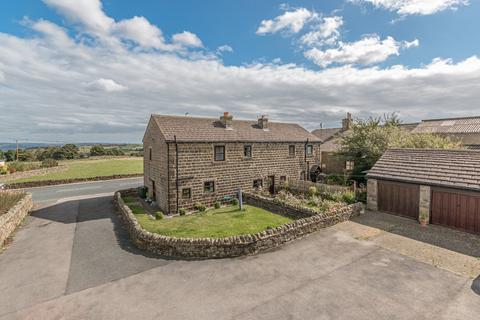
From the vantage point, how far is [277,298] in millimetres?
8172

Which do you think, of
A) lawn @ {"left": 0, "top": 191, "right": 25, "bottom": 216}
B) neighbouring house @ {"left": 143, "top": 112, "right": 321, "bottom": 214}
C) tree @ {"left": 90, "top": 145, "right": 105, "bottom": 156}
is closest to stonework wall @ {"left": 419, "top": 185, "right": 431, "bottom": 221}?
neighbouring house @ {"left": 143, "top": 112, "right": 321, "bottom": 214}

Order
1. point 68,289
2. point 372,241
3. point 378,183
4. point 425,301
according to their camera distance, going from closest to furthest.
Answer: point 425,301, point 68,289, point 372,241, point 378,183

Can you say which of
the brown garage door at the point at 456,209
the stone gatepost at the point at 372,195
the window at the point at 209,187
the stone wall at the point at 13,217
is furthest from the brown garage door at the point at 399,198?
the stone wall at the point at 13,217

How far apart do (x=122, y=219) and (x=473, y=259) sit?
2025 centimetres

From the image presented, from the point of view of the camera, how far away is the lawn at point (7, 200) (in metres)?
17.5

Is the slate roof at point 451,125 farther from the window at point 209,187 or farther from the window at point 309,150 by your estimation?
the window at point 209,187

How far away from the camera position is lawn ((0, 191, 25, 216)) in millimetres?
17452

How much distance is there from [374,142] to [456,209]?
11.5m

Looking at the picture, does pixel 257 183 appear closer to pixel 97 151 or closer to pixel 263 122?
pixel 263 122

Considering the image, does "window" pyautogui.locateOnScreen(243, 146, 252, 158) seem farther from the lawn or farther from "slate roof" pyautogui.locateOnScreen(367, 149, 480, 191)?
the lawn

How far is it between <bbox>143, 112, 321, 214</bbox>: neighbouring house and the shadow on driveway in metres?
10.6

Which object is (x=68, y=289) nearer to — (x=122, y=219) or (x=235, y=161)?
(x=122, y=219)

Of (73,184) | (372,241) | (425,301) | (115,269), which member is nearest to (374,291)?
(425,301)

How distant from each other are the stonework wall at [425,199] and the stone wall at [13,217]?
24.7 meters
